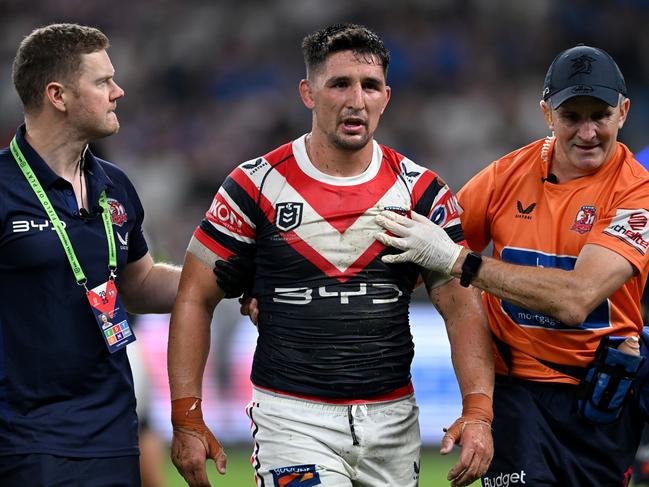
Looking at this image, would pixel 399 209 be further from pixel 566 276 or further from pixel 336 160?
pixel 566 276

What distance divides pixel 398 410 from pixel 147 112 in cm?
1039

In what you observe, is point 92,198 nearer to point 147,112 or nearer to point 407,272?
point 407,272

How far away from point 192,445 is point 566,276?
5.60ft

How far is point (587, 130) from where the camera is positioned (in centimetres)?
529

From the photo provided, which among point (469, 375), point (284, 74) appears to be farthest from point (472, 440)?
point (284, 74)

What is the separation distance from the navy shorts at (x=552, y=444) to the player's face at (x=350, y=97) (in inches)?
52.2

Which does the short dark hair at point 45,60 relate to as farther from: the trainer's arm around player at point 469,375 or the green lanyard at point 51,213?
the trainer's arm around player at point 469,375

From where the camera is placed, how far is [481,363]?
5.26 metres

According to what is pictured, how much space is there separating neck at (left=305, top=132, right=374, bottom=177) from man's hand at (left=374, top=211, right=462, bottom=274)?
25cm

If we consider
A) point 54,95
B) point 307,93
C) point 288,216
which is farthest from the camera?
point 307,93

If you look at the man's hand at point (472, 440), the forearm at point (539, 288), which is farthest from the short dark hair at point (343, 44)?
the man's hand at point (472, 440)

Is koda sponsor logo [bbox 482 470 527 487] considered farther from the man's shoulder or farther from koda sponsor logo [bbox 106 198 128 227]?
koda sponsor logo [bbox 106 198 128 227]

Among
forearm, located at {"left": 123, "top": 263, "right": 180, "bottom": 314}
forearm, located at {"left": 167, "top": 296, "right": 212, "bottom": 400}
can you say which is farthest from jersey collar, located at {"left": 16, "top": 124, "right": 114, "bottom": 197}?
forearm, located at {"left": 167, "top": 296, "right": 212, "bottom": 400}

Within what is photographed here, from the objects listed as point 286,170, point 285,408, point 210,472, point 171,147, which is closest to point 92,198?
point 286,170
